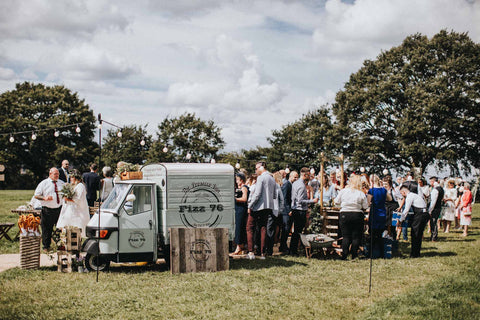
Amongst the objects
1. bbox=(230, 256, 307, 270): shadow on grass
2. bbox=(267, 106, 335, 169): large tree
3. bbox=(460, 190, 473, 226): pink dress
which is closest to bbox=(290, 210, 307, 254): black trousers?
bbox=(230, 256, 307, 270): shadow on grass

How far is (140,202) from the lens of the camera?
9078mm

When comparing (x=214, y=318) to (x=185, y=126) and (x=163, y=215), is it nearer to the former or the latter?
(x=163, y=215)

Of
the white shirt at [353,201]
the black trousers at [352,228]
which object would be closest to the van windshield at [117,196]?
the white shirt at [353,201]

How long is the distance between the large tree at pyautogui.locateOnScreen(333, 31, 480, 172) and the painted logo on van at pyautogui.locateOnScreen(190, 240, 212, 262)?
85.4ft

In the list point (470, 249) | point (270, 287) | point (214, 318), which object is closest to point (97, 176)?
point (270, 287)

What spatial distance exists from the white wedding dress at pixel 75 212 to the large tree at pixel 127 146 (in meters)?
45.5

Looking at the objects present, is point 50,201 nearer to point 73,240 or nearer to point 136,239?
point 73,240

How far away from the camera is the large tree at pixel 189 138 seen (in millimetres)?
54312

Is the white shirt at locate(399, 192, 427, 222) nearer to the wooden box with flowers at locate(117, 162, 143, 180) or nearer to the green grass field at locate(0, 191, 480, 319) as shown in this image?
the green grass field at locate(0, 191, 480, 319)

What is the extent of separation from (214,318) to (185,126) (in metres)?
49.9

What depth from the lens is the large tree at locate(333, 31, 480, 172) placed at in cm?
3381

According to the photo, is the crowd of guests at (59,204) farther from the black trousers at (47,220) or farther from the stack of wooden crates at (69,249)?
the stack of wooden crates at (69,249)

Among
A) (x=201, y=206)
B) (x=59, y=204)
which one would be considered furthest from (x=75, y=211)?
(x=201, y=206)

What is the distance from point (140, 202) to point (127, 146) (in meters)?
49.4
